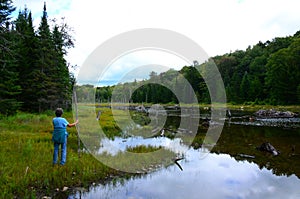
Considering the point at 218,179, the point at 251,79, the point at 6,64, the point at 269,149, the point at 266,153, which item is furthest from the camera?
the point at 251,79

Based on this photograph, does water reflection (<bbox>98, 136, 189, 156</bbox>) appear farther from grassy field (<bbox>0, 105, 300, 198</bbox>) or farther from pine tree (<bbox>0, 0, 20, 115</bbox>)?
pine tree (<bbox>0, 0, 20, 115</bbox>)

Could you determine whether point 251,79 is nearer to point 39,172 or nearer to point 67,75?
point 67,75

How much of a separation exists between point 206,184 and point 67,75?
36.3 m

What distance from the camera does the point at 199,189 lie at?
8.78 m

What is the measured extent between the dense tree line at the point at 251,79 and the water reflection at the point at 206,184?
190 ft

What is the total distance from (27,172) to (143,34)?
45.4 feet

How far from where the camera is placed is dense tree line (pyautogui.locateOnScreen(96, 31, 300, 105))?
2618 inches

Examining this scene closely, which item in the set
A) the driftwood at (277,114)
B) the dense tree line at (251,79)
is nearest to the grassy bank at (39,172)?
the driftwood at (277,114)

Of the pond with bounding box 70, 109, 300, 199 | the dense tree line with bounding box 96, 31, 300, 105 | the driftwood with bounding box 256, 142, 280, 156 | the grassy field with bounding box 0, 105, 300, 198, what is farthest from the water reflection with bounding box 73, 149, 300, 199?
the dense tree line with bounding box 96, 31, 300, 105

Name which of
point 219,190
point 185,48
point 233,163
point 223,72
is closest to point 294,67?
point 223,72

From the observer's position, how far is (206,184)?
9.38 meters

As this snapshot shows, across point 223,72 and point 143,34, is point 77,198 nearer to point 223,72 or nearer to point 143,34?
point 143,34

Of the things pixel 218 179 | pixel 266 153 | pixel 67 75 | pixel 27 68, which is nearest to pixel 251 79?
pixel 67 75

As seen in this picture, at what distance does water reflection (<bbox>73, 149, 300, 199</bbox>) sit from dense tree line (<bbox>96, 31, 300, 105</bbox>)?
190 feet
